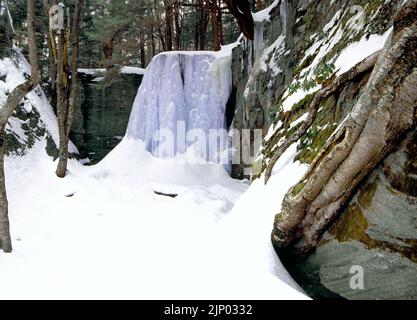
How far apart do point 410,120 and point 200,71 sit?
10905 mm

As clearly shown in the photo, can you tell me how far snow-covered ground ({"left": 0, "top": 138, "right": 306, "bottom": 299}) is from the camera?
346 centimetres

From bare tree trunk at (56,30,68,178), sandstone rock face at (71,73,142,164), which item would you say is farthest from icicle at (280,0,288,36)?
sandstone rock face at (71,73,142,164)

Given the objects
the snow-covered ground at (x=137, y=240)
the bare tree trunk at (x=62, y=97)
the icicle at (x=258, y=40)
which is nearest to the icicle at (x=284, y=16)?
the icicle at (x=258, y=40)

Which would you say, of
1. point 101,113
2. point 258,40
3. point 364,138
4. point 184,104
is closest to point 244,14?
point 258,40

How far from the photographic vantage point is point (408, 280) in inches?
116

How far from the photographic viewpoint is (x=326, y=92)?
4.09 meters

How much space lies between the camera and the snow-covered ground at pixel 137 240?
3463 mm

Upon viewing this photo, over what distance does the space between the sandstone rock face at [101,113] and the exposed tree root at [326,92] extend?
11.6 meters

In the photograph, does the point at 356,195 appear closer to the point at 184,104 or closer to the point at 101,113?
Result: the point at 184,104

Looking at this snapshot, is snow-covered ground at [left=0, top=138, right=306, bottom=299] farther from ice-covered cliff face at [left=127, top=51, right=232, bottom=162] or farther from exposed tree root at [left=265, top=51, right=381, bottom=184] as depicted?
ice-covered cliff face at [left=127, top=51, right=232, bottom=162]

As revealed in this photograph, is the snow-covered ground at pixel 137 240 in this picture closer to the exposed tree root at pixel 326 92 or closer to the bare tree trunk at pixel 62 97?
the exposed tree root at pixel 326 92

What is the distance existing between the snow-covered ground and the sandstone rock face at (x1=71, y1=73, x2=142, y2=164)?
15.4 feet

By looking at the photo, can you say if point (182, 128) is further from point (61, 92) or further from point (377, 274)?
point (377, 274)
